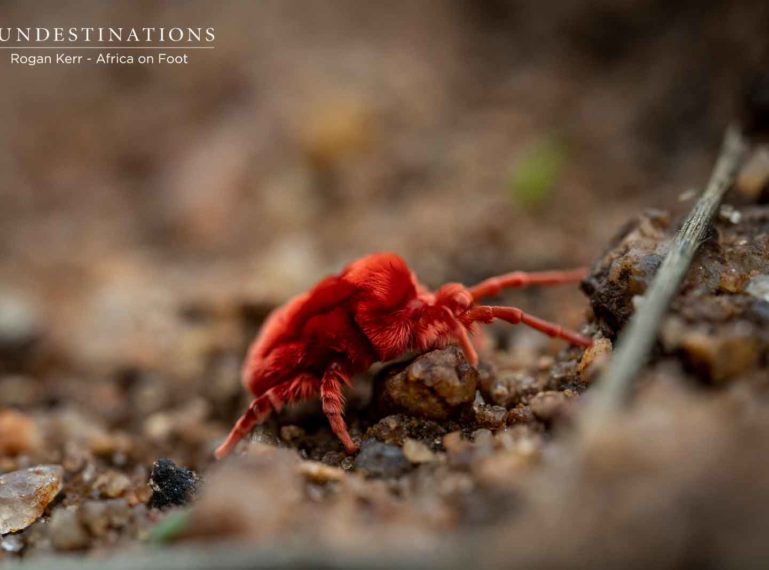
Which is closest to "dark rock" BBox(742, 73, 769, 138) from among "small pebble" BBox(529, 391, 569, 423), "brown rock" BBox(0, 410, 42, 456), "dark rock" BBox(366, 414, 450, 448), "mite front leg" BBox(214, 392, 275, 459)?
"small pebble" BBox(529, 391, 569, 423)

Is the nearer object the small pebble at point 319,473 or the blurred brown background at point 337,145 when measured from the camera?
the small pebble at point 319,473

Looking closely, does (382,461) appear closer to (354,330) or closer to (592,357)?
(354,330)

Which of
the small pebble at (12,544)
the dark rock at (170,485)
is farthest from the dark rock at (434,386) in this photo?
the small pebble at (12,544)

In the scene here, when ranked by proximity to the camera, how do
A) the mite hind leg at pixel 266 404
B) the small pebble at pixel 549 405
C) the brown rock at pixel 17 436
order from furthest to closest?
the brown rock at pixel 17 436 < the mite hind leg at pixel 266 404 < the small pebble at pixel 549 405

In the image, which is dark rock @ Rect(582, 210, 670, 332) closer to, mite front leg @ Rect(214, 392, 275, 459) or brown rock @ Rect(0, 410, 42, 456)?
mite front leg @ Rect(214, 392, 275, 459)

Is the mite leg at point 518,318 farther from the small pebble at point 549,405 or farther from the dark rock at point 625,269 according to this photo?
the small pebble at point 549,405

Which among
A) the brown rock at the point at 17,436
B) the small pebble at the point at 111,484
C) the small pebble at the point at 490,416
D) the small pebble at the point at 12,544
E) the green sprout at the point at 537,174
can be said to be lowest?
the small pebble at the point at 12,544

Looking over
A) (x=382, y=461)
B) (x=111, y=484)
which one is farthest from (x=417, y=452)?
(x=111, y=484)
